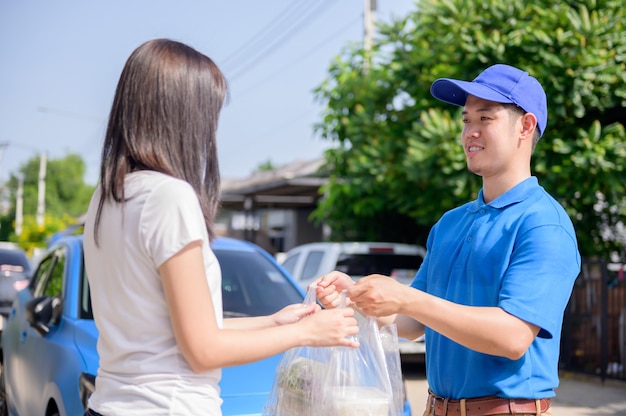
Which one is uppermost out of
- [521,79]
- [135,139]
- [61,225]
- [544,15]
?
[544,15]

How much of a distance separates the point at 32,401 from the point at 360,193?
7.67 metres

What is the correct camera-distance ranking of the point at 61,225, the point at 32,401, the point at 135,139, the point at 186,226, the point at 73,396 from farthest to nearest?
the point at 61,225
the point at 32,401
the point at 73,396
the point at 135,139
the point at 186,226

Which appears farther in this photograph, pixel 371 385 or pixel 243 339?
pixel 371 385

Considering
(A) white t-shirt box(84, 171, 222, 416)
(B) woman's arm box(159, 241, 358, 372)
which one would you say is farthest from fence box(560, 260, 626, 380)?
(A) white t-shirt box(84, 171, 222, 416)

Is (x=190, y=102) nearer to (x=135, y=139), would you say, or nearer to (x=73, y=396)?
(x=135, y=139)

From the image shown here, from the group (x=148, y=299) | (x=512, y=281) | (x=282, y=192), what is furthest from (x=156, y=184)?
(x=282, y=192)

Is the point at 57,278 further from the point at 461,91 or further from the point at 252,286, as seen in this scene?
the point at 461,91

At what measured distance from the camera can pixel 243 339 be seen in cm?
186

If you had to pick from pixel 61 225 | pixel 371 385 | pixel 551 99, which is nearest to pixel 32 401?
pixel 371 385

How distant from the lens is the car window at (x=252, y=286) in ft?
17.1

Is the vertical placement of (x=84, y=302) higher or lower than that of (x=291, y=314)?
lower

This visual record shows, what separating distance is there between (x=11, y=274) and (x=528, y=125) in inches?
499

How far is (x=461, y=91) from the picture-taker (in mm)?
2570

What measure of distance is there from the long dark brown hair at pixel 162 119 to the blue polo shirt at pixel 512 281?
0.91 metres
